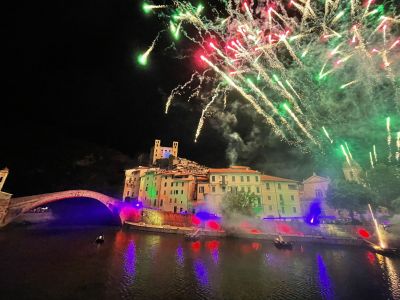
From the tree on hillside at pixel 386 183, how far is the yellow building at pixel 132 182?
242 ft

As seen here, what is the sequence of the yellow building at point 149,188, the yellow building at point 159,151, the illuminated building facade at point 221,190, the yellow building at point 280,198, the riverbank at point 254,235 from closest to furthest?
the riverbank at point 254,235 < the yellow building at point 280,198 < the illuminated building facade at point 221,190 < the yellow building at point 149,188 < the yellow building at point 159,151

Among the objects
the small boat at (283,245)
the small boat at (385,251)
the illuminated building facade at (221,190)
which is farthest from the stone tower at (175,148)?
the small boat at (385,251)

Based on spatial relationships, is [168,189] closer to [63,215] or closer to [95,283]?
[63,215]

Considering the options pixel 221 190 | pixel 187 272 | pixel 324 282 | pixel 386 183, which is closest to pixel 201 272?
pixel 187 272

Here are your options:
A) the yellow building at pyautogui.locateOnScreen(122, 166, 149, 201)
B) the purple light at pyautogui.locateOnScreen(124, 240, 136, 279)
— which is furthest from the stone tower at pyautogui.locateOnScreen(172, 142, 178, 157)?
the purple light at pyautogui.locateOnScreen(124, 240, 136, 279)

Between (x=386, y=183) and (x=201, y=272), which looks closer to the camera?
(x=201, y=272)

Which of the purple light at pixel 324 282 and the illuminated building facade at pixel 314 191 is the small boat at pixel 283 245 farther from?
the illuminated building facade at pixel 314 191

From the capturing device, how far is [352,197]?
1884 inches

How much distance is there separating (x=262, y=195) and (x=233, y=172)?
1037cm

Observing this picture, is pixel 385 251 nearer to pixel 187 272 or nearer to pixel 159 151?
pixel 187 272

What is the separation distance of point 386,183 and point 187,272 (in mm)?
43981

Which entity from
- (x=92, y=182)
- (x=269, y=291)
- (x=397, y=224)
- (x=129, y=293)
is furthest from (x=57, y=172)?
(x=397, y=224)

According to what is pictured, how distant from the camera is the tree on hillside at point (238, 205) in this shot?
53.1 meters

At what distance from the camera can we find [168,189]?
7462 centimetres
